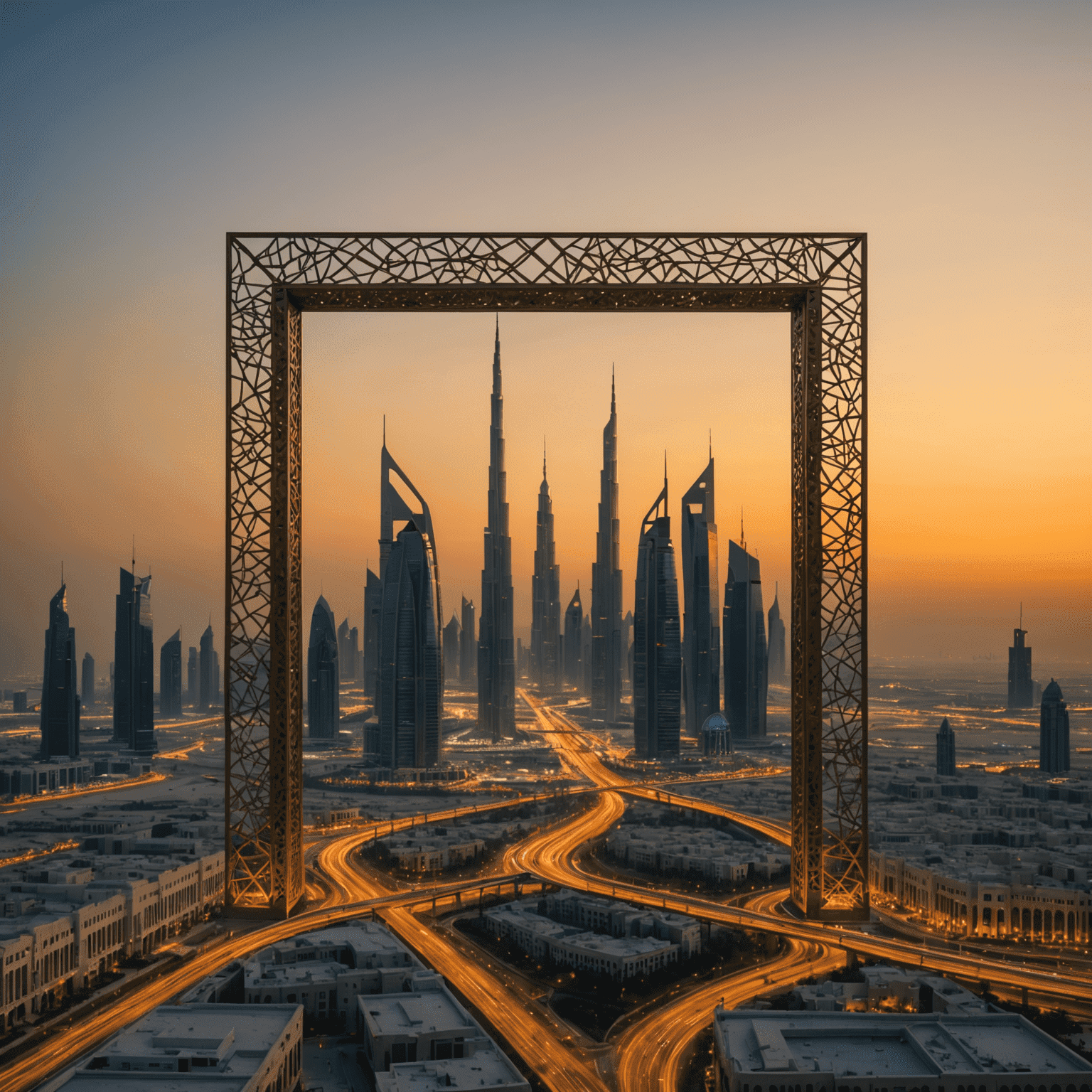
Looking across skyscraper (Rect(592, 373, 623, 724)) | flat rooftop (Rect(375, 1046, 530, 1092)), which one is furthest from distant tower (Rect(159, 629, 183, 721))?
flat rooftop (Rect(375, 1046, 530, 1092))

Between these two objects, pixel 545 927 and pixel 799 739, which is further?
pixel 545 927

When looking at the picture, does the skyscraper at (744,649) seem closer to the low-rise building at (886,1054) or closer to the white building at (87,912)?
the white building at (87,912)

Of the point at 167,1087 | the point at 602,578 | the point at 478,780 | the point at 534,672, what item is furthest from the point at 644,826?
the point at 534,672

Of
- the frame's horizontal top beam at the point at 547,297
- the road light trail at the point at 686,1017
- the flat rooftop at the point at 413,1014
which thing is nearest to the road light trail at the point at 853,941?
the road light trail at the point at 686,1017

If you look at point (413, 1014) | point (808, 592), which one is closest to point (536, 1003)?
point (413, 1014)

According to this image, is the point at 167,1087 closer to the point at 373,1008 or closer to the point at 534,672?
the point at 373,1008

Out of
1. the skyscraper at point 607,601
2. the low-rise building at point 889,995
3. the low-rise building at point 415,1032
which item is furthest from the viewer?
the skyscraper at point 607,601
